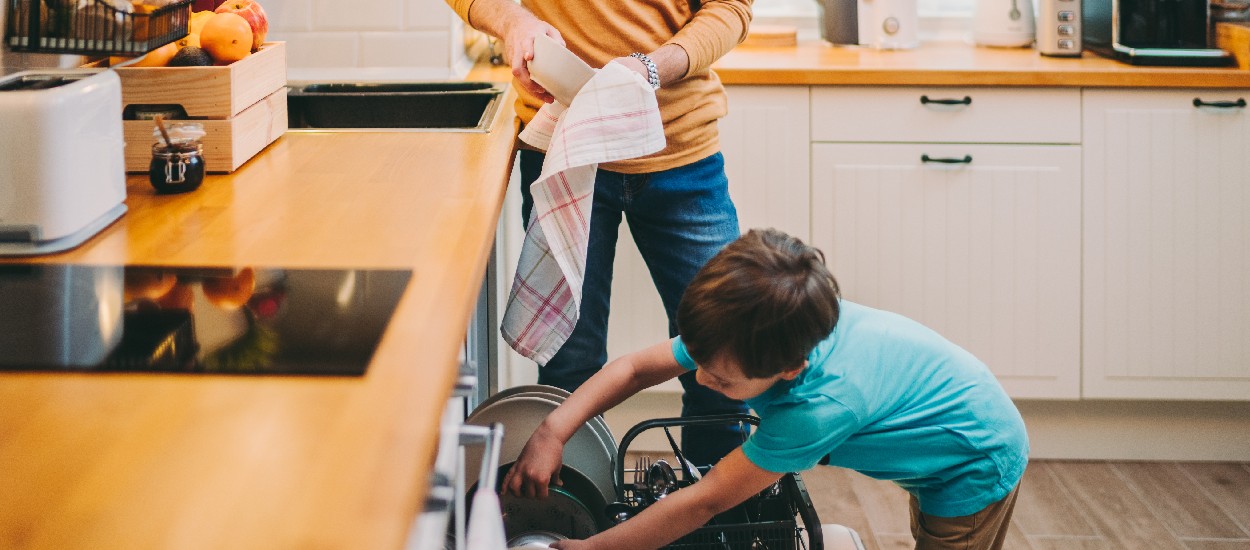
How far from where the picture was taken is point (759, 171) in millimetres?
2633

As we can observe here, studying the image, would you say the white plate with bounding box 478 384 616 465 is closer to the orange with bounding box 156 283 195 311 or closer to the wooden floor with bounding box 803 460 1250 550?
the orange with bounding box 156 283 195 311

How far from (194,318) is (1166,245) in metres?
2.25

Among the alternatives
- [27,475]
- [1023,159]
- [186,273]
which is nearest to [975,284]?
[1023,159]

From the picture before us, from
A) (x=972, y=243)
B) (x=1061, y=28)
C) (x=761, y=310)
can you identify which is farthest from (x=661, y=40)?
(x=1061, y=28)

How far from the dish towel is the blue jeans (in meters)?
0.15

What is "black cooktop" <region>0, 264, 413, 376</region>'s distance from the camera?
2.75 feet

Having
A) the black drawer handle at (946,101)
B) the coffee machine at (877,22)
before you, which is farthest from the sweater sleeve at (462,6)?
the coffee machine at (877,22)

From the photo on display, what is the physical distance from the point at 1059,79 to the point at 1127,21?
238mm

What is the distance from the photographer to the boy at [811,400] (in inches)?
49.0

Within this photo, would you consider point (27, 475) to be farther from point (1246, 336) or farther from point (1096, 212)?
point (1246, 336)

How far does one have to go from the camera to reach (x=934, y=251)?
2656 millimetres

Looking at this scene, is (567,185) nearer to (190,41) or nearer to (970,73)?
(190,41)

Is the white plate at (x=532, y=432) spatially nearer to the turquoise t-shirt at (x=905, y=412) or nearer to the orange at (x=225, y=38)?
the turquoise t-shirt at (x=905, y=412)

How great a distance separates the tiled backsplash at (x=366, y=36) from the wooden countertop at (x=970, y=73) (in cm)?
60
